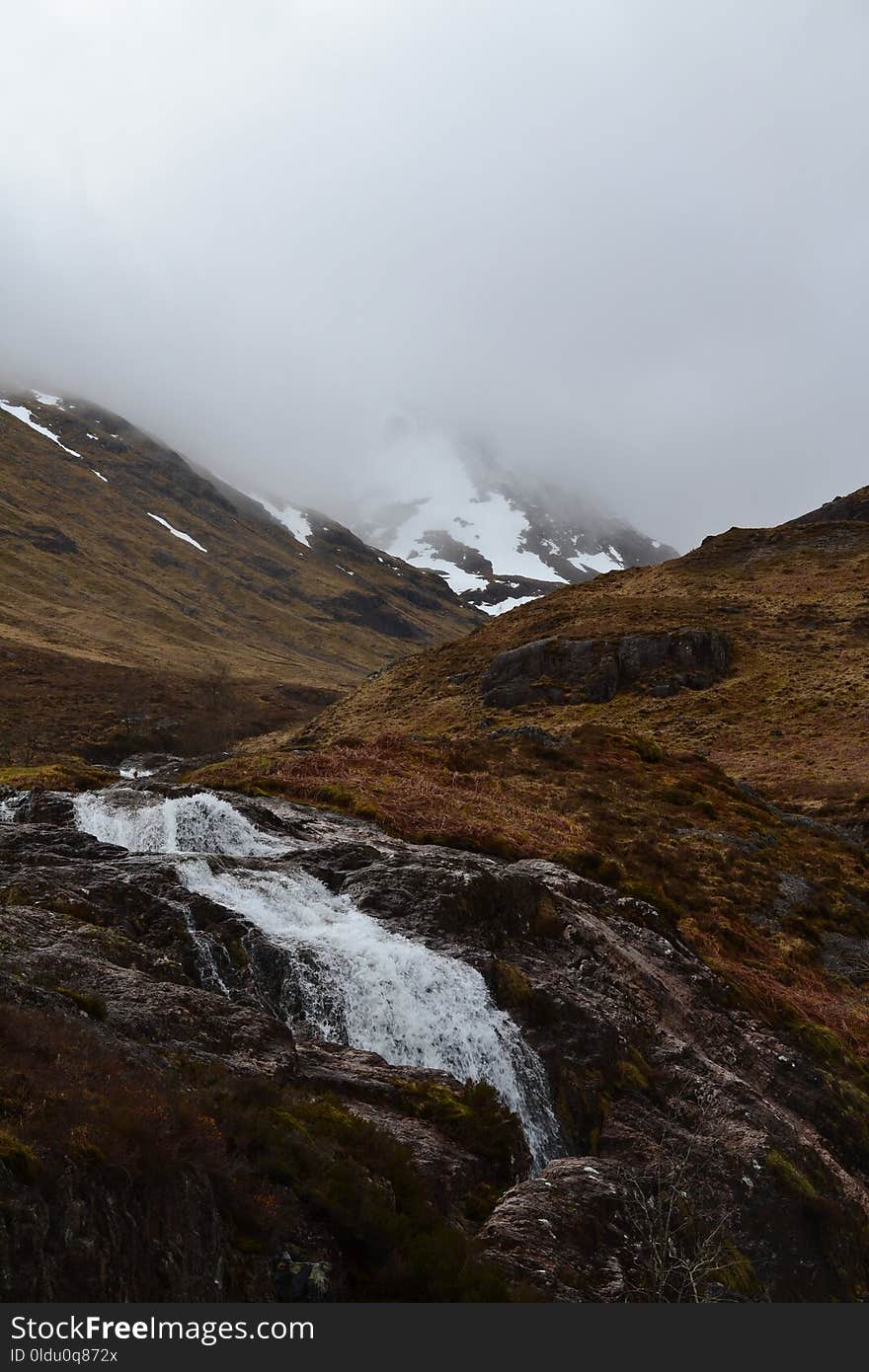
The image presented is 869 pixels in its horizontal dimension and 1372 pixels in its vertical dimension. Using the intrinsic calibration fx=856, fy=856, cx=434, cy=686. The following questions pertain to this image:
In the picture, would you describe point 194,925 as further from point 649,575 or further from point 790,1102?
point 649,575

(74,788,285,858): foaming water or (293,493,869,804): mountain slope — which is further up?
(293,493,869,804): mountain slope

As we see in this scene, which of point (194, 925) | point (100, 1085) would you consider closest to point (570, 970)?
point (194, 925)

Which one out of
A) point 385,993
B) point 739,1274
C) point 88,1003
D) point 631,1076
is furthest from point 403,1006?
point 739,1274

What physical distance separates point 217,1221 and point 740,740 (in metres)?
56.5

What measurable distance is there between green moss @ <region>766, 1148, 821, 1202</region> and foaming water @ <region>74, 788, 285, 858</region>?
1403cm

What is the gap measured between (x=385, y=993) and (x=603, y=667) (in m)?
55.6

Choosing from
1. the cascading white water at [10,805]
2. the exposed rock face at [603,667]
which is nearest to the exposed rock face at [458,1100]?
the cascading white water at [10,805]

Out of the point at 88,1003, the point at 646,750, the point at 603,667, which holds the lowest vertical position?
the point at 88,1003

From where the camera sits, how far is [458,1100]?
581 inches

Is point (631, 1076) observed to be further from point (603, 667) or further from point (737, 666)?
point (737, 666)

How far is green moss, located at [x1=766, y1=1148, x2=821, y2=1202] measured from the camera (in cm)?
1551

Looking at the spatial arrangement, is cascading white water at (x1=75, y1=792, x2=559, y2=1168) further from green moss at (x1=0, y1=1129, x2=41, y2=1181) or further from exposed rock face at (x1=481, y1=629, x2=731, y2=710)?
exposed rock face at (x1=481, y1=629, x2=731, y2=710)

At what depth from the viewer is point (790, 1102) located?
728 inches

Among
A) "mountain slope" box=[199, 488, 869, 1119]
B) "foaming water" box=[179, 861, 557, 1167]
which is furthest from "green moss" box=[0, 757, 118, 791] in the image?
"foaming water" box=[179, 861, 557, 1167]
